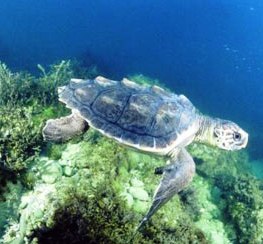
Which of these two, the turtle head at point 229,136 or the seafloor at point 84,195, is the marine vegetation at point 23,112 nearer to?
the seafloor at point 84,195

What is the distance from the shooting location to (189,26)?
2901 inches

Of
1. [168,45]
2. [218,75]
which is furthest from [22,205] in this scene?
[168,45]

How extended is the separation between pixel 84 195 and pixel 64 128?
48.4 inches

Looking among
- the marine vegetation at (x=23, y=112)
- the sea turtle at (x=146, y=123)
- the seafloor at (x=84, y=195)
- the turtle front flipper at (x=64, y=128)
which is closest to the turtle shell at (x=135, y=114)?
the sea turtle at (x=146, y=123)

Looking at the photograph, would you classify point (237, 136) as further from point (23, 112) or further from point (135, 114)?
point (23, 112)

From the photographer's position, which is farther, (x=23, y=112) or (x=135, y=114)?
(x=23, y=112)

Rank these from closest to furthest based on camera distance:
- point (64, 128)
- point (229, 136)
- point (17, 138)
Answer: point (17, 138)
point (64, 128)
point (229, 136)

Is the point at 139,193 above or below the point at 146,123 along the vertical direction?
below

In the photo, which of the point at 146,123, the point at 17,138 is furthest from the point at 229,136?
the point at 17,138

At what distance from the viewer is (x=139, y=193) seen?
5840 millimetres

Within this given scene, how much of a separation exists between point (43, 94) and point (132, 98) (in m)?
2.72

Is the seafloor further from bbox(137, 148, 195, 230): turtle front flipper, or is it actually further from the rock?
bbox(137, 148, 195, 230): turtle front flipper

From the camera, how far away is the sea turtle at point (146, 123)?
17.8 ft

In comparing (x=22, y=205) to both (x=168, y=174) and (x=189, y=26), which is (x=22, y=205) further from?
(x=189, y=26)
